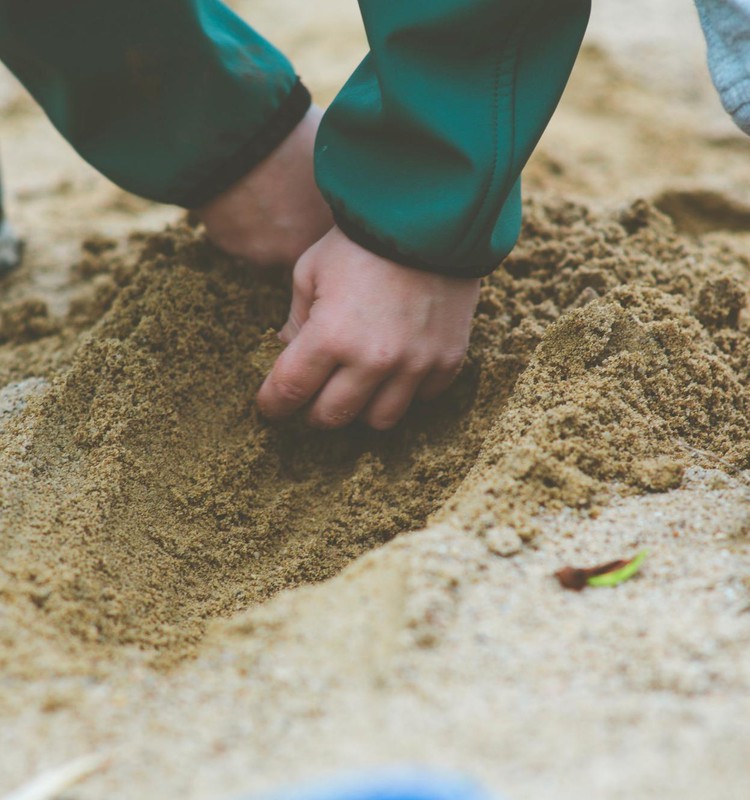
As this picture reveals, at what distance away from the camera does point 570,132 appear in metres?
2.75

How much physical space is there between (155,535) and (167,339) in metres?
0.36

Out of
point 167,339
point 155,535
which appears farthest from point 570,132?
point 155,535

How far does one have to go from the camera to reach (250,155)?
4.94 ft

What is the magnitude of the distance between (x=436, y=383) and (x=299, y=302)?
0.27 m

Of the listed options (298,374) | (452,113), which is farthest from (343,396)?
(452,113)

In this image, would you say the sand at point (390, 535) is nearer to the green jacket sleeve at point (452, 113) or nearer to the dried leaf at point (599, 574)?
the dried leaf at point (599, 574)

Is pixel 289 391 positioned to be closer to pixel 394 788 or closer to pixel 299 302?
pixel 299 302

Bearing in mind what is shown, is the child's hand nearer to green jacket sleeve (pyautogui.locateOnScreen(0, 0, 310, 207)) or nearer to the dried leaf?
green jacket sleeve (pyautogui.locateOnScreen(0, 0, 310, 207))

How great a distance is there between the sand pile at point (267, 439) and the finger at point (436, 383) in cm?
3

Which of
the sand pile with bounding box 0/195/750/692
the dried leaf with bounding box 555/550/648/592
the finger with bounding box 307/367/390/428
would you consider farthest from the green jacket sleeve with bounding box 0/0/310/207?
the dried leaf with bounding box 555/550/648/592

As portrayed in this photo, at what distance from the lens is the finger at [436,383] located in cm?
141

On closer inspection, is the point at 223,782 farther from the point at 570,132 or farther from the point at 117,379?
the point at 570,132

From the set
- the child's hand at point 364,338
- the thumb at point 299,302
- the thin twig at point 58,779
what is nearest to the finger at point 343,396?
the child's hand at point 364,338

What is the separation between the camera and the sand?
0.80 metres
